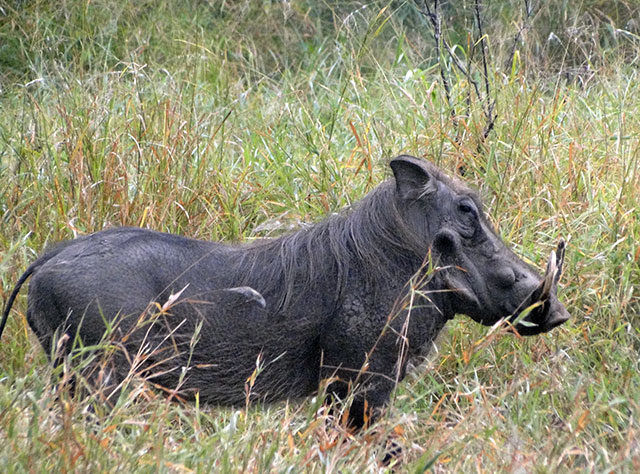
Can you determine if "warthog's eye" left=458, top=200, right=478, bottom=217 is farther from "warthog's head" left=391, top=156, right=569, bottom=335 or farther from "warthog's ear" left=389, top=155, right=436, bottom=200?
"warthog's ear" left=389, top=155, right=436, bottom=200

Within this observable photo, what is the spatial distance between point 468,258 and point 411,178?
318mm

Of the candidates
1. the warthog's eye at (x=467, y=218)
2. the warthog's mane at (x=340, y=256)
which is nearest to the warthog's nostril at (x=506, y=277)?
the warthog's eye at (x=467, y=218)

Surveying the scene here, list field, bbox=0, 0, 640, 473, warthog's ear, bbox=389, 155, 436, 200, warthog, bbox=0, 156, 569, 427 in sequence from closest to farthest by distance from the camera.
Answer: field, bbox=0, 0, 640, 473 → warthog, bbox=0, 156, 569, 427 → warthog's ear, bbox=389, 155, 436, 200

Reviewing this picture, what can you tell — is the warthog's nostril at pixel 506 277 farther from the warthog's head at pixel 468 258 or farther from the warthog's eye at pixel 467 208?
the warthog's eye at pixel 467 208

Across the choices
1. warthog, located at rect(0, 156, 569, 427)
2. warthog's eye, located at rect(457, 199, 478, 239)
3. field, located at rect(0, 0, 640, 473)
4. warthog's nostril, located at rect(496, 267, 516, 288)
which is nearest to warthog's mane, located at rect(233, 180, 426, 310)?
warthog, located at rect(0, 156, 569, 427)

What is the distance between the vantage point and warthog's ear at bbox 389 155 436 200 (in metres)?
3.14

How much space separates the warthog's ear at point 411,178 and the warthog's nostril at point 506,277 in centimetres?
34

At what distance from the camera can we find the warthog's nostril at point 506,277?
313cm

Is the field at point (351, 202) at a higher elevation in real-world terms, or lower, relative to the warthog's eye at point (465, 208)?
lower

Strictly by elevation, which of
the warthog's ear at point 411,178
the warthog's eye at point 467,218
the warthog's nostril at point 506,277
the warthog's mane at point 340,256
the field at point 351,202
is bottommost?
the field at point 351,202

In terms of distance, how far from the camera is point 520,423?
318 cm

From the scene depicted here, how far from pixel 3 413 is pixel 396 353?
126 cm

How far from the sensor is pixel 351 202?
427 cm

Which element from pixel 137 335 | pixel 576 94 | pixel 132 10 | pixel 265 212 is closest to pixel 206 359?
pixel 137 335
